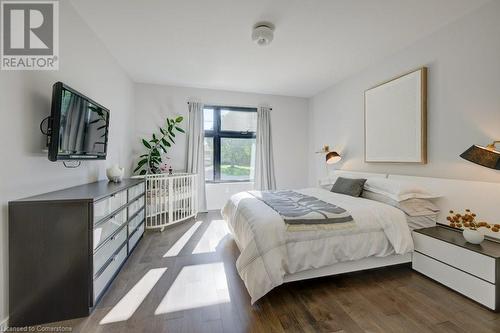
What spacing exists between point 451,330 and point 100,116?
351 cm

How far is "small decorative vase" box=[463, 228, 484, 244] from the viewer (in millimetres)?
1814

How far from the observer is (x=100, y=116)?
2336 millimetres

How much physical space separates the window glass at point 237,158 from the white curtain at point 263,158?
183 mm

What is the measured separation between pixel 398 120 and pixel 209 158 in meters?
3.40

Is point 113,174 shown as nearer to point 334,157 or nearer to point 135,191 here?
point 135,191

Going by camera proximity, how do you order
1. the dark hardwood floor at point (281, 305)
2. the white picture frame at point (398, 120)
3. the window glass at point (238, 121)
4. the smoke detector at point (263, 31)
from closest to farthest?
the dark hardwood floor at point (281, 305) → the smoke detector at point (263, 31) → the white picture frame at point (398, 120) → the window glass at point (238, 121)

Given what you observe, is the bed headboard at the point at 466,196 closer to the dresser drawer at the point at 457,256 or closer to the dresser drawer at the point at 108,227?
the dresser drawer at the point at 457,256

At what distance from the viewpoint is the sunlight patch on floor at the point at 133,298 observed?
1550 mm

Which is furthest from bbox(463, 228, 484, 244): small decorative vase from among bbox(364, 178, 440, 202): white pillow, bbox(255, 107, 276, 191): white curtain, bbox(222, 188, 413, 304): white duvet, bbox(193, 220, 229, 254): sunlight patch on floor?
bbox(255, 107, 276, 191): white curtain

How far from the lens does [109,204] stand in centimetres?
185

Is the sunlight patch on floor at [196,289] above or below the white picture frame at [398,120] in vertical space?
below

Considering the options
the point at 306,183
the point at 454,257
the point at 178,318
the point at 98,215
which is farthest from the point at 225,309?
the point at 306,183

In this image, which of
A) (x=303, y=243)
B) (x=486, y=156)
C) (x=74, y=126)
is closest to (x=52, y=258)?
(x=74, y=126)

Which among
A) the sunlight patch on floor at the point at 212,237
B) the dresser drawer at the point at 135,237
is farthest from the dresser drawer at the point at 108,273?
the sunlight patch on floor at the point at 212,237
